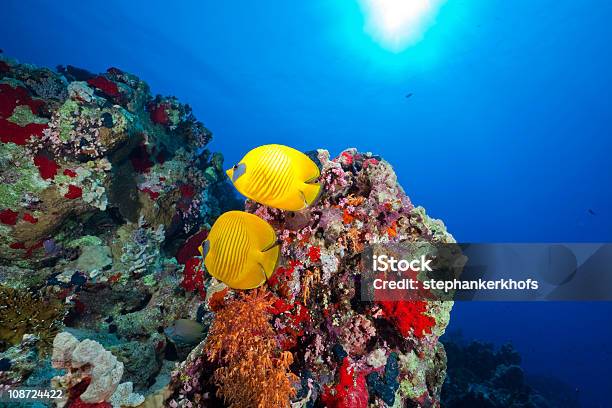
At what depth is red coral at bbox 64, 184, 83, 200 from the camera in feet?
21.3

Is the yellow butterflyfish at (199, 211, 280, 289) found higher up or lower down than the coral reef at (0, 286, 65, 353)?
higher up

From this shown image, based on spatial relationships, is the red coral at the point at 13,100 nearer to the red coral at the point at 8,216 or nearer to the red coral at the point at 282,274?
the red coral at the point at 8,216

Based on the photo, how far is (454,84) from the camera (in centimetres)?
7162

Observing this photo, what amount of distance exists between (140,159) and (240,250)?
804 cm

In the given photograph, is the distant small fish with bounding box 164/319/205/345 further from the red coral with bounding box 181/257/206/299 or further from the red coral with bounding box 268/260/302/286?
the red coral with bounding box 268/260/302/286

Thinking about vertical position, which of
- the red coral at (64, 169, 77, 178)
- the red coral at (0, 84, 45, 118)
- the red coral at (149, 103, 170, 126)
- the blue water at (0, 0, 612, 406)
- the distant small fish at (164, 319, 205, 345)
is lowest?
the distant small fish at (164, 319, 205, 345)

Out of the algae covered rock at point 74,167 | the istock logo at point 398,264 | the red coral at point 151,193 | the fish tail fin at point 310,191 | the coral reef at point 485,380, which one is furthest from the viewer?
the coral reef at point 485,380

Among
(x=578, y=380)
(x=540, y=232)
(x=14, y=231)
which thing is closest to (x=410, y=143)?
(x=540, y=232)

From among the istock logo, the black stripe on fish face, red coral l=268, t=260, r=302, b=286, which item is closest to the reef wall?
red coral l=268, t=260, r=302, b=286

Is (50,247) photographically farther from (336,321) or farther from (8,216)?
(336,321)

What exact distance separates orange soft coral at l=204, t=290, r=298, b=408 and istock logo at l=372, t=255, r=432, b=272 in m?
1.06

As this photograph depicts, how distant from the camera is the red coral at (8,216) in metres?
5.96

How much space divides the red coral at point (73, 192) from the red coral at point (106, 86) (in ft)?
10.9

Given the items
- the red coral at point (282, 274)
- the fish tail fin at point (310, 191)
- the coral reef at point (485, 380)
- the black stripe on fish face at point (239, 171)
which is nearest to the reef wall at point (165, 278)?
the red coral at point (282, 274)
